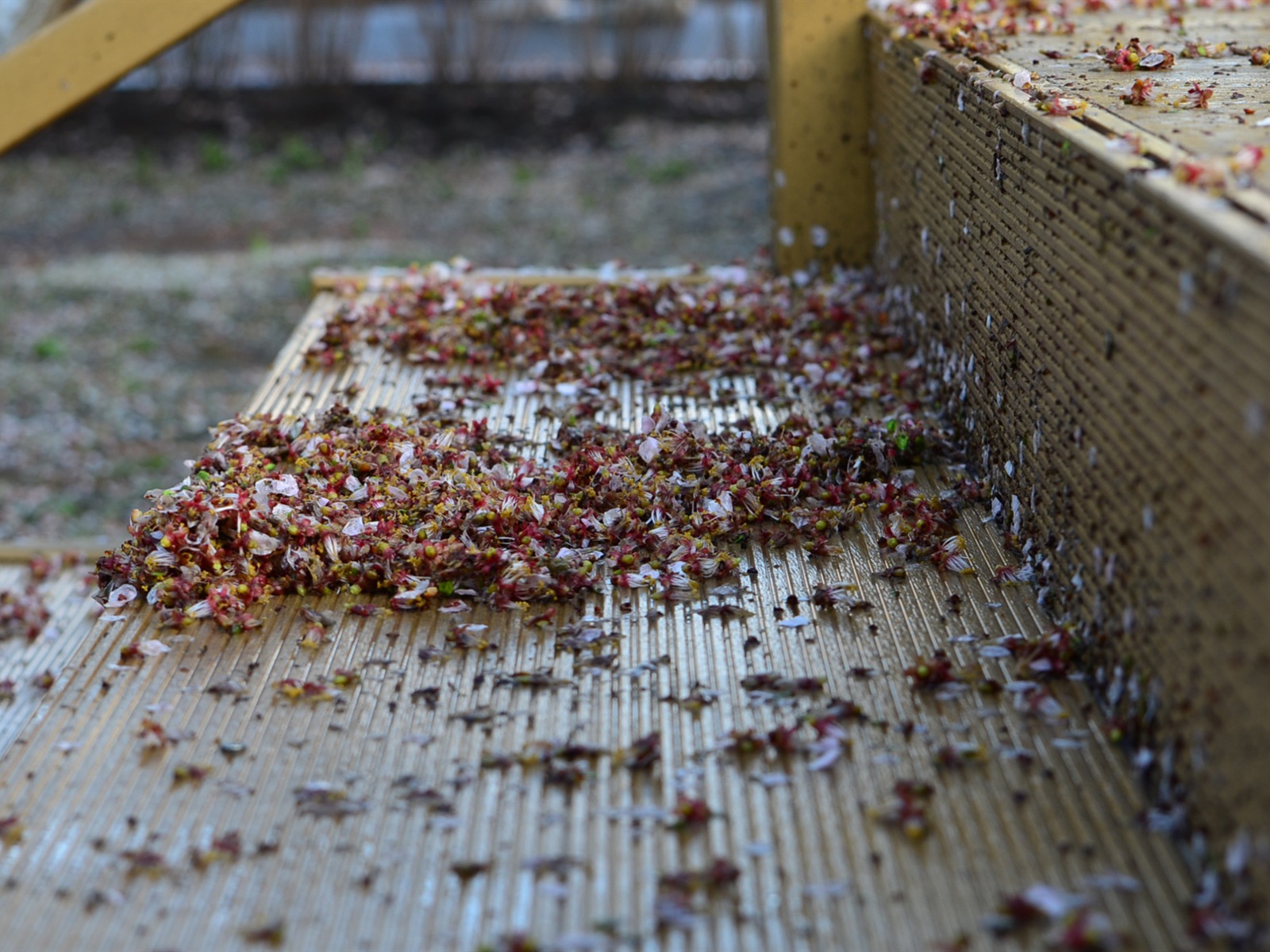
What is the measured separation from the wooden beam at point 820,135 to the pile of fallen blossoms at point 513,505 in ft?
2.80

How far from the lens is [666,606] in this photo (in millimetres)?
1753

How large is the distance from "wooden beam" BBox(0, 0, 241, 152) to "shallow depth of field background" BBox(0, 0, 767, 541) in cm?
126

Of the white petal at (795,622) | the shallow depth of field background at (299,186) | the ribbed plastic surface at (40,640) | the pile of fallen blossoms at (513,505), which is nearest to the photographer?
the white petal at (795,622)

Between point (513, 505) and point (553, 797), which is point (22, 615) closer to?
point (513, 505)

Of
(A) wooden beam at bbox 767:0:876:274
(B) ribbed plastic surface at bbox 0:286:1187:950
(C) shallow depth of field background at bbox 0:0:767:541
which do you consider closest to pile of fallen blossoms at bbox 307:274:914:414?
(A) wooden beam at bbox 767:0:876:274

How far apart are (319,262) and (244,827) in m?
4.94

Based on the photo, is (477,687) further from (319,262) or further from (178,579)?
(319,262)

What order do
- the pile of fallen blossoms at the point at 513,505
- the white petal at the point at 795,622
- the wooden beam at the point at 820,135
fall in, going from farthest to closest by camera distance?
1. the wooden beam at the point at 820,135
2. the pile of fallen blossoms at the point at 513,505
3. the white petal at the point at 795,622

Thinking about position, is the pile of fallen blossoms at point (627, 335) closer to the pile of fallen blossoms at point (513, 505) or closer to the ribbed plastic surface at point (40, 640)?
the pile of fallen blossoms at point (513, 505)

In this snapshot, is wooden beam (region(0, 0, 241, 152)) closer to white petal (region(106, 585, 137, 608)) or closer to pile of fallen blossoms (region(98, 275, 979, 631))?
pile of fallen blossoms (region(98, 275, 979, 631))

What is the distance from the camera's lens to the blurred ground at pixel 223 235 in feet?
15.0

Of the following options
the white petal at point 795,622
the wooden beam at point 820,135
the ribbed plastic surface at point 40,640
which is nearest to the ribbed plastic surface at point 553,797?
the white petal at point 795,622

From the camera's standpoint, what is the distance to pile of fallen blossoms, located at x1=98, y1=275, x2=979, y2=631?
5.90ft

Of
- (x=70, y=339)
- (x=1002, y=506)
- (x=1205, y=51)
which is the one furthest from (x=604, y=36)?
(x=1002, y=506)
